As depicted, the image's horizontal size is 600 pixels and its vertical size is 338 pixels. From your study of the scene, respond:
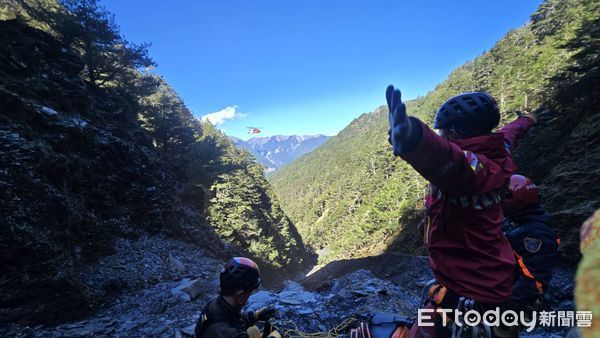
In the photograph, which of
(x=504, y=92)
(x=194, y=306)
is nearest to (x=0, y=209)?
(x=194, y=306)

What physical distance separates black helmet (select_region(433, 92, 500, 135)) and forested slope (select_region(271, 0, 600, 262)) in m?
9.73

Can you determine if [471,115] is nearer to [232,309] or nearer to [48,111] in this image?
[232,309]

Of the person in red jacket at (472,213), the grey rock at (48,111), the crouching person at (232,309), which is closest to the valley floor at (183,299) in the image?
the crouching person at (232,309)

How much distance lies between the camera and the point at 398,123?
4.55 ft

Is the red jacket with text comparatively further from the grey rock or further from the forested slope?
the grey rock

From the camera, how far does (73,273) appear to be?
9.13 meters

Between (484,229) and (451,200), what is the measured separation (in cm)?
34

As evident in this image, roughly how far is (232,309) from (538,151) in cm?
1993

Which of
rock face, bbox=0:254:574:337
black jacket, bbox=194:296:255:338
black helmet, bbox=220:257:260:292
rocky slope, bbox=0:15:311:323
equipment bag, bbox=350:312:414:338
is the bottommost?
rock face, bbox=0:254:574:337

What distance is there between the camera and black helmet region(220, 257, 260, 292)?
3643 mm

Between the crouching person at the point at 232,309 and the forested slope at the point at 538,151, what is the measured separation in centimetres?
975

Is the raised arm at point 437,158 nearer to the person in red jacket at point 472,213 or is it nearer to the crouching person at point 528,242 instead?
the person in red jacket at point 472,213

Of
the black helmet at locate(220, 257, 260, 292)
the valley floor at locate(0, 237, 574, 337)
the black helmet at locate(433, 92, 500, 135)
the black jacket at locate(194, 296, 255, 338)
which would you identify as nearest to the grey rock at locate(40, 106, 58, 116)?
the valley floor at locate(0, 237, 574, 337)

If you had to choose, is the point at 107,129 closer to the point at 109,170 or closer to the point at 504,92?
the point at 109,170
